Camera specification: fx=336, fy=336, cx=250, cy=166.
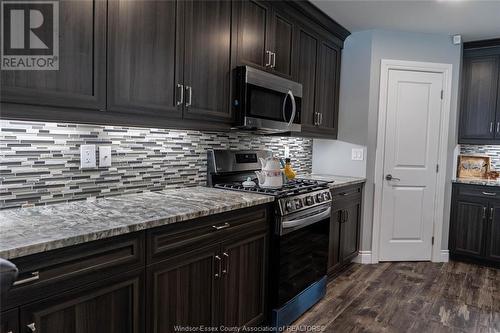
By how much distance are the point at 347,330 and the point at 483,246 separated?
90.1 inches

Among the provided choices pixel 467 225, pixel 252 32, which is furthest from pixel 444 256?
pixel 252 32

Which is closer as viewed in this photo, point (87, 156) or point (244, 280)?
point (87, 156)

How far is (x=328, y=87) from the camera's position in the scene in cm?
351

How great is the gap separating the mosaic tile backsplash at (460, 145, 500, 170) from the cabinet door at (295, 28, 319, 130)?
2174 mm

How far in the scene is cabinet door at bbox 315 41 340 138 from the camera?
11.0 feet

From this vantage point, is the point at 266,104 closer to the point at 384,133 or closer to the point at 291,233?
the point at 291,233

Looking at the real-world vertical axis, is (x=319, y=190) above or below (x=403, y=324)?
above

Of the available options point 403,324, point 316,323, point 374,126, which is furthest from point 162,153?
point 374,126

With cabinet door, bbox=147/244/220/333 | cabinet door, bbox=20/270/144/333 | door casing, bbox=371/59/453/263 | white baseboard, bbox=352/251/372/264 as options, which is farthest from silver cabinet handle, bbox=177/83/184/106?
white baseboard, bbox=352/251/372/264

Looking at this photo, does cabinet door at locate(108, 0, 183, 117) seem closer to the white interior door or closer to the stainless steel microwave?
the stainless steel microwave

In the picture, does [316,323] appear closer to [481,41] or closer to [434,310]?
[434,310]

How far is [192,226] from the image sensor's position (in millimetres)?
1623

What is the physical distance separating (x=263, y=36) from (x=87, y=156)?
59.5 inches

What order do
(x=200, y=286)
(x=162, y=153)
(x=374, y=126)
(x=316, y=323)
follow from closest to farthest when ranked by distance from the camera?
(x=200, y=286) < (x=162, y=153) < (x=316, y=323) < (x=374, y=126)
